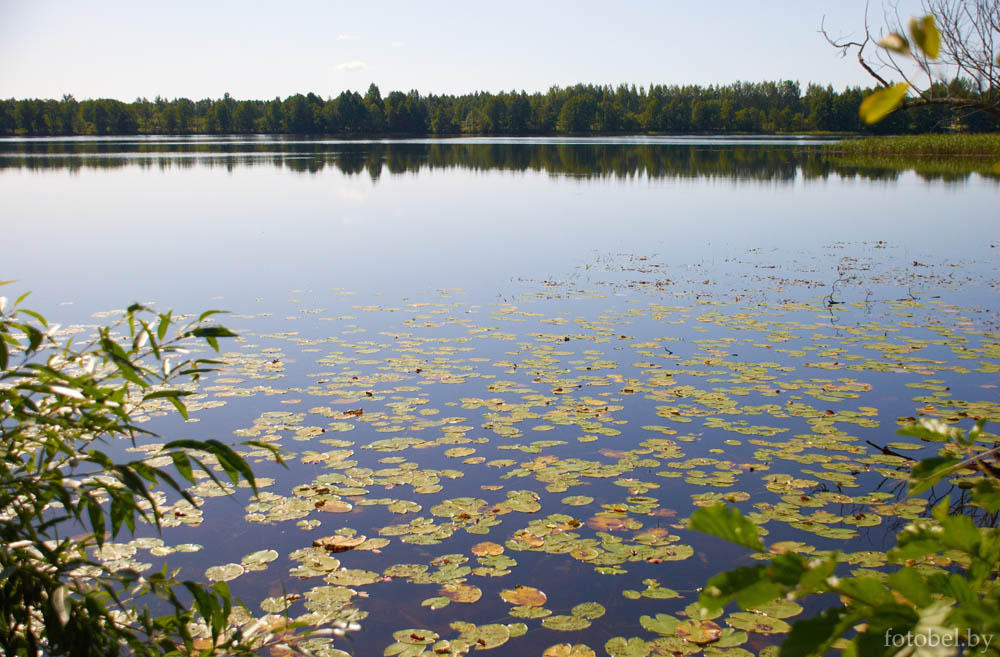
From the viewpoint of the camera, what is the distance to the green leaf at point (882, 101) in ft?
2.07

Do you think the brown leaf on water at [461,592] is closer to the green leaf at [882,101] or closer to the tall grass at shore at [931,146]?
the green leaf at [882,101]

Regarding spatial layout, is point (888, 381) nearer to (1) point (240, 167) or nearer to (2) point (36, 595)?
(2) point (36, 595)

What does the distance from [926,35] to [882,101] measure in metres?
0.07

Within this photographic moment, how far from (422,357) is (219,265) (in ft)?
22.8

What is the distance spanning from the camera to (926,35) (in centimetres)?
64

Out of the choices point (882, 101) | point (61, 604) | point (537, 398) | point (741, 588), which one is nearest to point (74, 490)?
point (61, 604)

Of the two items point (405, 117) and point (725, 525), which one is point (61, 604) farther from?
point (405, 117)

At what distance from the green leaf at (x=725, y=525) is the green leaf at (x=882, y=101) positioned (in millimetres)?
377

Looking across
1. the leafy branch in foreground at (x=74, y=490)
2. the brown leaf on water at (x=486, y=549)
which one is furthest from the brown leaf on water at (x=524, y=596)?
the leafy branch in foreground at (x=74, y=490)

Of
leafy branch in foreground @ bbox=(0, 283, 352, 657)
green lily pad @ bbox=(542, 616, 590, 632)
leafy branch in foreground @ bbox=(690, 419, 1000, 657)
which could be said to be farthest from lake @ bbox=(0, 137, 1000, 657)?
leafy branch in foreground @ bbox=(690, 419, 1000, 657)

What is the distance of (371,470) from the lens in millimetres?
5328

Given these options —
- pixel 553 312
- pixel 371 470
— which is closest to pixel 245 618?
pixel 371 470

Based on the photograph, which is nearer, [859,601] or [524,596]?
[859,601]

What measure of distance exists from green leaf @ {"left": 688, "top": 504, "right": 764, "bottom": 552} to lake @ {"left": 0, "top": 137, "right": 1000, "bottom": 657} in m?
3.00
